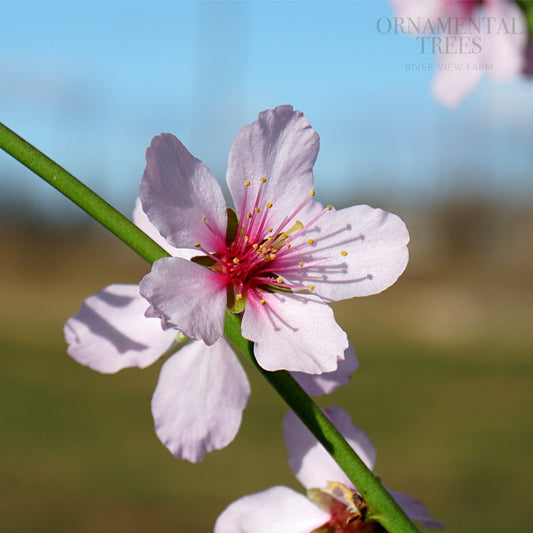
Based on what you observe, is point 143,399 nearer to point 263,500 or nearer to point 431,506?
point 431,506

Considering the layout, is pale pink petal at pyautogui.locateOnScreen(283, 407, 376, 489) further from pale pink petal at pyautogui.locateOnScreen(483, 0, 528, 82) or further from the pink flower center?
pale pink petal at pyautogui.locateOnScreen(483, 0, 528, 82)

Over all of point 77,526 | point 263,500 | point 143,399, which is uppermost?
point 263,500

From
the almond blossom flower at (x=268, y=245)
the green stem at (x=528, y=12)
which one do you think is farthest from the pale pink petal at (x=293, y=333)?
the green stem at (x=528, y=12)

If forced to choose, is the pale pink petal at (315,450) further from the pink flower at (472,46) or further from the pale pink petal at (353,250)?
the pink flower at (472,46)

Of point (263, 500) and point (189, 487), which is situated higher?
point (263, 500)

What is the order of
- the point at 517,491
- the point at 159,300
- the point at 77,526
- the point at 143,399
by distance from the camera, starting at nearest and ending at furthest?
the point at 159,300 → the point at 77,526 → the point at 517,491 → the point at 143,399

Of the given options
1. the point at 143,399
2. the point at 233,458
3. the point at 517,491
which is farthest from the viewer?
the point at 143,399

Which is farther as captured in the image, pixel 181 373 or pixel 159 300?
pixel 181 373

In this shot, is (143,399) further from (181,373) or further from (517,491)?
(181,373)

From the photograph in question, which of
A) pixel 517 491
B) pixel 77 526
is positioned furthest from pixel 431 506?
pixel 77 526
